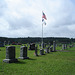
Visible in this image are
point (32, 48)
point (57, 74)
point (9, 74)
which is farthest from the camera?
point (32, 48)

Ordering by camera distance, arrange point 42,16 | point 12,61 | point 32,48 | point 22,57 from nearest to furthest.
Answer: point 12,61, point 22,57, point 32,48, point 42,16

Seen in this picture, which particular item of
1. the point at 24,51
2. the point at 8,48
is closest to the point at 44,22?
the point at 24,51

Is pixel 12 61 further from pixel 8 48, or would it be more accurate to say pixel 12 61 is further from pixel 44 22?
pixel 44 22

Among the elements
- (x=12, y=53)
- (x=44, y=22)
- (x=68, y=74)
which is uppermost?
(x=44, y=22)

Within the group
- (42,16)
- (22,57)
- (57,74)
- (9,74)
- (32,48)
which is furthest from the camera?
(42,16)

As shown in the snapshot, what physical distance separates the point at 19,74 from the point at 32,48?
24.6m

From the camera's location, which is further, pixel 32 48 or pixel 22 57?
pixel 32 48

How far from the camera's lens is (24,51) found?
1491cm

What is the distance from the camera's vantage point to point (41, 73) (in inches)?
328

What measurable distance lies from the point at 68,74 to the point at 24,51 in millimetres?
7339

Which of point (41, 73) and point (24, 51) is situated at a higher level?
point (24, 51)

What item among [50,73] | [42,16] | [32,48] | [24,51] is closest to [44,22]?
[42,16]

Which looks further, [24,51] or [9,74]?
[24,51]

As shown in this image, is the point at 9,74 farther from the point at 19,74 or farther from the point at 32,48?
the point at 32,48
